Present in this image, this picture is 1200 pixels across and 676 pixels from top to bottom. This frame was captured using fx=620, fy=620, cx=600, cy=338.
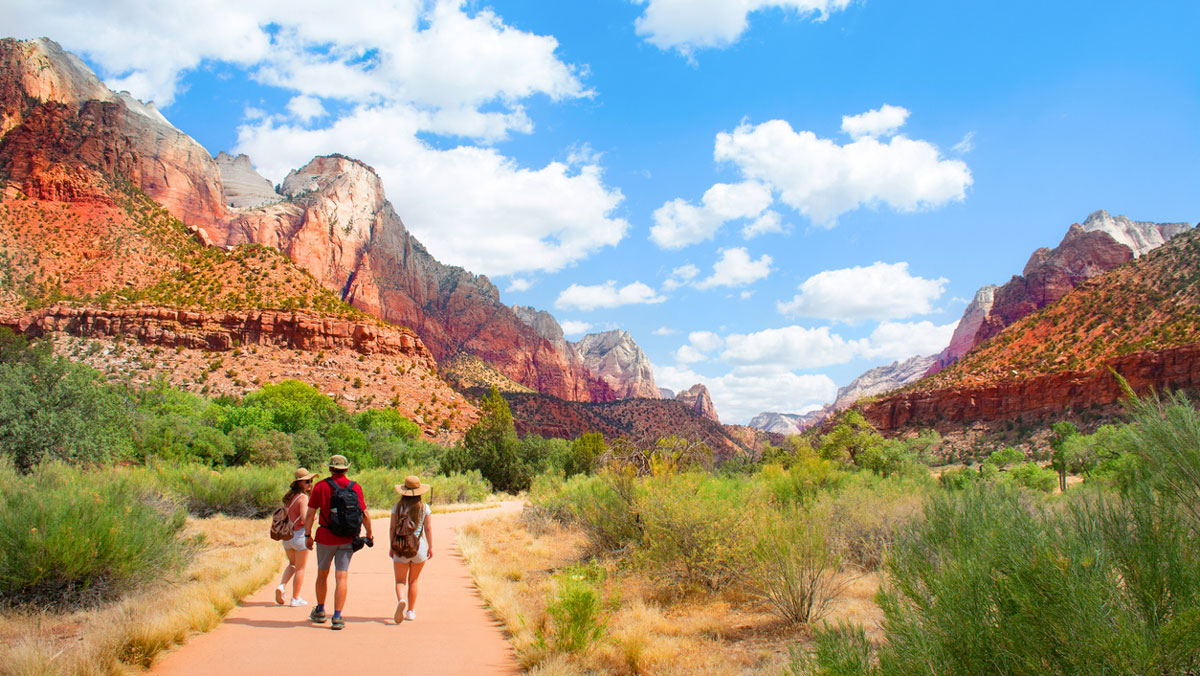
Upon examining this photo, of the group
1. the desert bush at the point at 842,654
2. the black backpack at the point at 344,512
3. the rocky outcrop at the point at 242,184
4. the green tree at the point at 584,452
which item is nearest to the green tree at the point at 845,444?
the green tree at the point at 584,452

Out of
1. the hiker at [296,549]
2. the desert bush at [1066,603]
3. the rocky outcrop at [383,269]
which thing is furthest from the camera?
the rocky outcrop at [383,269]

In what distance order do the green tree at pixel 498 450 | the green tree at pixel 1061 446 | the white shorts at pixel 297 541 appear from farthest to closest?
1. the green tree at pixel 498 450
2. the green tree at pixel 1061 446
3. the white shorts at pixel 297 541

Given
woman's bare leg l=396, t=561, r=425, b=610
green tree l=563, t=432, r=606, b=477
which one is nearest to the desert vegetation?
woman's bare leg l=396, t=561, r=425, b=610

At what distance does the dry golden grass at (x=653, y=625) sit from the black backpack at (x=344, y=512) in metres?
2.27

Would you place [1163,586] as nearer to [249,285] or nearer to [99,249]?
[249,285]

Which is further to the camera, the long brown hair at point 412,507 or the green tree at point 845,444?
the green tree at point 845,444

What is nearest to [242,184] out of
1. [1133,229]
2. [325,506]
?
[325,506]

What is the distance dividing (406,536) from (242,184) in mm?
150164

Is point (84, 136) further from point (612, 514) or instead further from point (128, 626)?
point (128, 626)

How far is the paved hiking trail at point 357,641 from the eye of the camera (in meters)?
5.93

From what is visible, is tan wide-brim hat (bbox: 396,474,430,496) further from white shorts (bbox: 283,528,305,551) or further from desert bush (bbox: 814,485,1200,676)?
desert bush (bbox: 814,485,1200,676)

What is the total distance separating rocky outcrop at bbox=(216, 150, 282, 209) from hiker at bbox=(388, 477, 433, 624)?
13470cm

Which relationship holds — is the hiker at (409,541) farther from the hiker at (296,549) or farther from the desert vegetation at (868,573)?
the hiker at (296,549)

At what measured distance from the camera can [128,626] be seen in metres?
5.90
